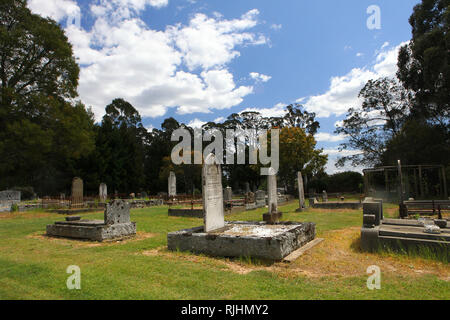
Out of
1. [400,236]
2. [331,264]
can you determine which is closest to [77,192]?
[331,264]

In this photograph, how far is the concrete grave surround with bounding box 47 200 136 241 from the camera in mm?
8070

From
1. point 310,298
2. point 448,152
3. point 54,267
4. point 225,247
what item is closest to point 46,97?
point 54,267

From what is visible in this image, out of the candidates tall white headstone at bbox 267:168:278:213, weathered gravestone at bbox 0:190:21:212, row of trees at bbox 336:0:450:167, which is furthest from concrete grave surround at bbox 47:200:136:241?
row of trees at bbox 336:0:450:167

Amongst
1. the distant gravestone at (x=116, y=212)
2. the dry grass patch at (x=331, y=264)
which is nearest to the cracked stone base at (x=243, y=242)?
the dry grass patch at (x=331, y=264)

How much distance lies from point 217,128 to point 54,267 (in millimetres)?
41361

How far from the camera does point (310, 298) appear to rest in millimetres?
3578

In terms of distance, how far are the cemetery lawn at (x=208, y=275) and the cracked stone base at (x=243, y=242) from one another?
221 mm

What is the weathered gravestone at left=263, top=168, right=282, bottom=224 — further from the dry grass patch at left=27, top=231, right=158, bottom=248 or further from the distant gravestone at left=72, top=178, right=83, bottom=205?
the distant gravestone at left=72, top=178, right=83, bottom=205

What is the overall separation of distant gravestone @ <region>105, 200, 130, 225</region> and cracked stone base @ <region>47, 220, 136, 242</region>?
5.6 inches

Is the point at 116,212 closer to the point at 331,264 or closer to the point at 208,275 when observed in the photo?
the point at 208,275

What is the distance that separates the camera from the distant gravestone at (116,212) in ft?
27.2

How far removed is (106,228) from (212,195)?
3.53 metres
